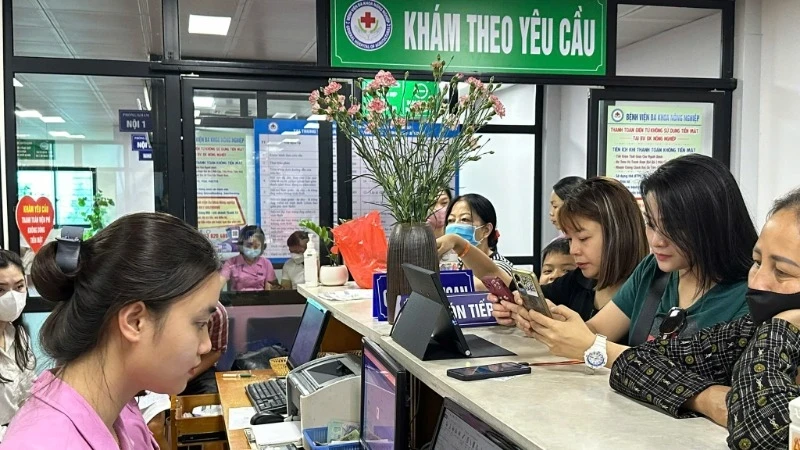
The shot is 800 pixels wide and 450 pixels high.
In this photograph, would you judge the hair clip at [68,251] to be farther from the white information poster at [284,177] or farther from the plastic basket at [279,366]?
the white information poster at [284,177]

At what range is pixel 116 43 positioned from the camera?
3971mm

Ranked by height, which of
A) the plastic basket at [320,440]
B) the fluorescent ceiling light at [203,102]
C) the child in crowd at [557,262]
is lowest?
the plastic basket at [320,440]

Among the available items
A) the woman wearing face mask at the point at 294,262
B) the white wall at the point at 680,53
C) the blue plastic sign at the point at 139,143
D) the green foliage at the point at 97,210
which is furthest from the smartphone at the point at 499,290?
the white wall at the point at 680,53

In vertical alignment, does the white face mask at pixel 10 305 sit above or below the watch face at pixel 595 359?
below

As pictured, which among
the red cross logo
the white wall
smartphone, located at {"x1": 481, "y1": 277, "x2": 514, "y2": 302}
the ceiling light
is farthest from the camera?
the white wall

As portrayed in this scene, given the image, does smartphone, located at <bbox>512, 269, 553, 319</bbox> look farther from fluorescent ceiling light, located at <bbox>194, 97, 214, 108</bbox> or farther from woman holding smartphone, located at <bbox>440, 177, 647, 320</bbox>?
fluorescent ceiling light, located at <bbox>194, 97, 214, 108</bbox>

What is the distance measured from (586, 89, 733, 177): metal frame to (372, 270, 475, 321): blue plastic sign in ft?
9.00

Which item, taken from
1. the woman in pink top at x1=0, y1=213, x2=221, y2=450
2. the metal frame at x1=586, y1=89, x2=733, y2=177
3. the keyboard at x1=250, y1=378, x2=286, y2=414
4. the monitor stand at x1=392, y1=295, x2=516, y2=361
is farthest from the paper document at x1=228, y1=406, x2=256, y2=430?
the metal frame at x1=586, y1=89, x2=733, y2=177

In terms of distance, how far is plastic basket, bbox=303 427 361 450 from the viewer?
1792 millimetres

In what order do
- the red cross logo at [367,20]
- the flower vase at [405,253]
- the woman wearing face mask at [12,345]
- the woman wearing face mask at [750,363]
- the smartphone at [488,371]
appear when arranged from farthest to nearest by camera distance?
the red cross logo at [367,20] → the woman wearing face mask at [12,345] → the flower vase at [405,253] → the smartphone at [488,371] → the woman wearing face mask at [750,363]

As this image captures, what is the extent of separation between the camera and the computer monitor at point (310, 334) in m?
2.39

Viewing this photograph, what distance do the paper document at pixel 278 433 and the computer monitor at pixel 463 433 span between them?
848 millimetres

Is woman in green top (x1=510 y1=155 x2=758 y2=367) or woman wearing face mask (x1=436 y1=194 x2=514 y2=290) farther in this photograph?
woman wearing face mask (x1=436 y1=194 x2=514 y2=290)

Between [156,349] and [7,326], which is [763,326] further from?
[7,326]
